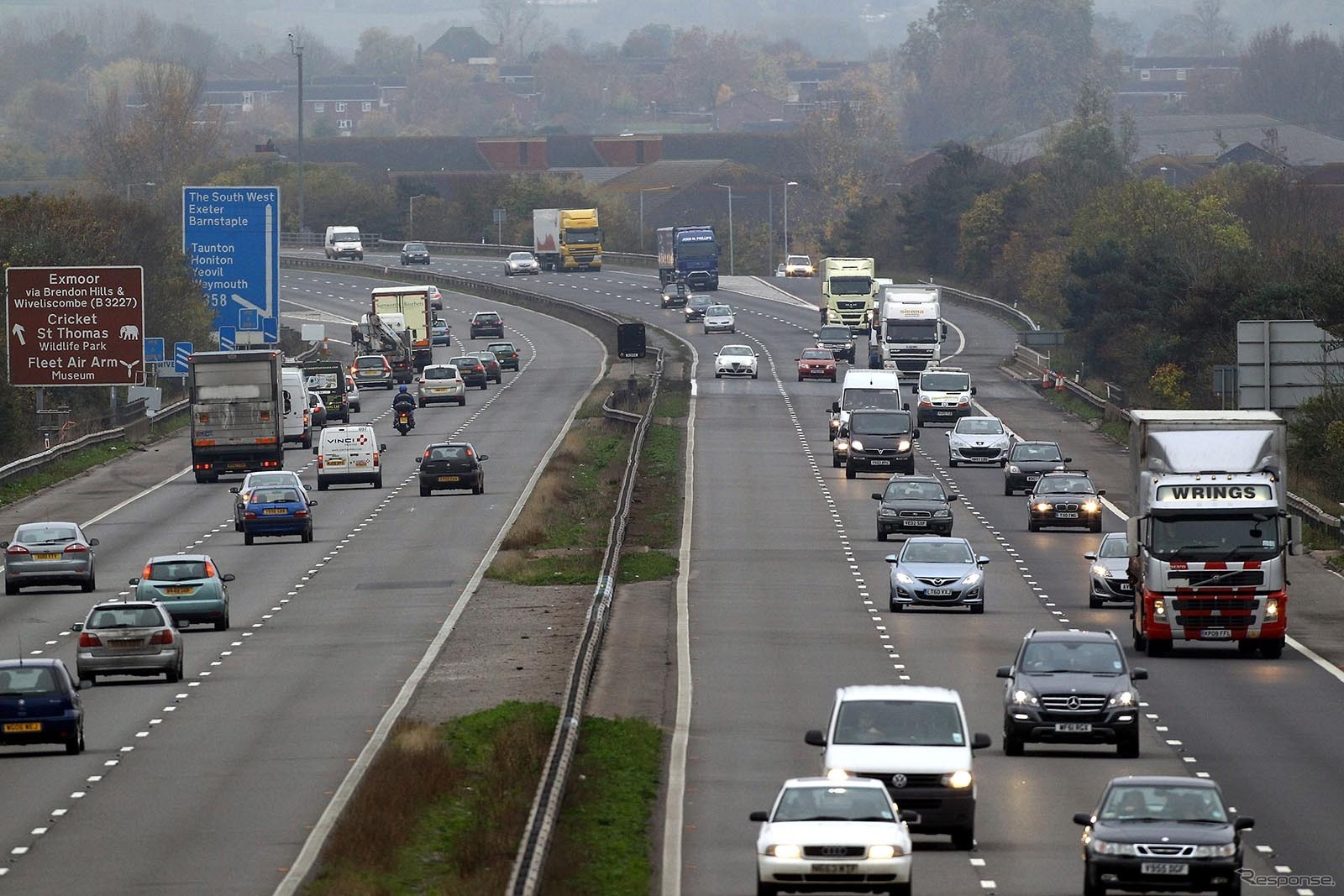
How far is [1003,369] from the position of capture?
107125 millimetres

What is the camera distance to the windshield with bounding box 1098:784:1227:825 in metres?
20.7

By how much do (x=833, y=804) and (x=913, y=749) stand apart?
10.5 ft

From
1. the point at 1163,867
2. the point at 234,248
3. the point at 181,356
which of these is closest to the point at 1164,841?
the point at 1163,867

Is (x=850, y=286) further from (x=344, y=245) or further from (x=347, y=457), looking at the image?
(x=344, y=245)

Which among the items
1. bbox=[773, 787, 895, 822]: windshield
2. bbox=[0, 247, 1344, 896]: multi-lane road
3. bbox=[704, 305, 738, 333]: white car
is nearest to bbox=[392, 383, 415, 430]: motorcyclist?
bbox=[0, 247, 1344, 896]: multi-lane road

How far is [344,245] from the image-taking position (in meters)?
173

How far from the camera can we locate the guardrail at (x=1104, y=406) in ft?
181

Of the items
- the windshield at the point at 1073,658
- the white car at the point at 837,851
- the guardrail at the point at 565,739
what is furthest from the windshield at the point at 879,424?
the white car at the point at 837,851

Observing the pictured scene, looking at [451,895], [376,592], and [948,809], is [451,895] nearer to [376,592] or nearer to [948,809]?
[948,809]

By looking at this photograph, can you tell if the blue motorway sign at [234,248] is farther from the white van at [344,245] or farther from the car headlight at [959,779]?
the white van at [344,245]

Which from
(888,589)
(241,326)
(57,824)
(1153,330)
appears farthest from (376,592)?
(1153,330)

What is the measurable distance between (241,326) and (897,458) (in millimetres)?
25366

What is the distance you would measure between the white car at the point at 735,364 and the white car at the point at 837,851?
82250 mm

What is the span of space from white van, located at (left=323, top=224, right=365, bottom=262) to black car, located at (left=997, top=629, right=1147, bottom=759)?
14576 centimetres
